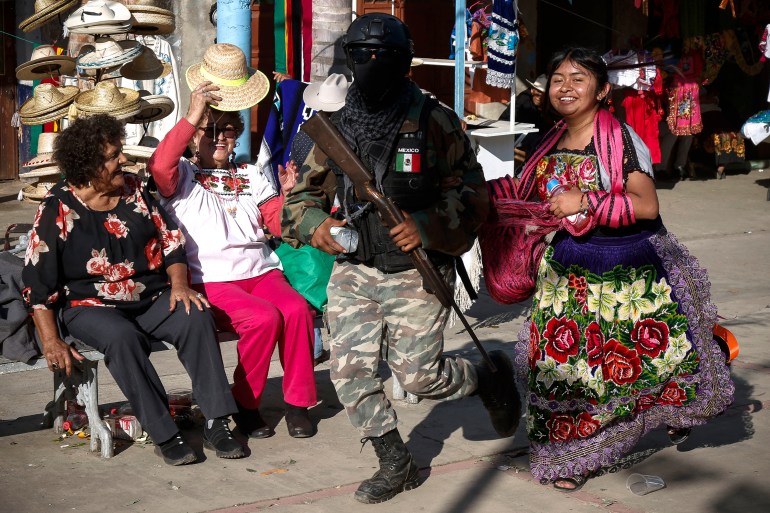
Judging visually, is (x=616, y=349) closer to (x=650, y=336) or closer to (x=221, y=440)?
(x=650, y=336)

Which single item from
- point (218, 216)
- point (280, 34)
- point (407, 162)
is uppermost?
point (280, 34)

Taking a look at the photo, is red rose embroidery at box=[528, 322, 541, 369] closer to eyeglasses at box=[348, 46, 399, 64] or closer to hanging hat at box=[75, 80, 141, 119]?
eyeglasses at box=[348, 46, 399, 64]

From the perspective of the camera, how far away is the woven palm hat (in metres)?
6.90

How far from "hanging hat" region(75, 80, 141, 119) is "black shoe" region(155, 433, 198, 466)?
2599mm

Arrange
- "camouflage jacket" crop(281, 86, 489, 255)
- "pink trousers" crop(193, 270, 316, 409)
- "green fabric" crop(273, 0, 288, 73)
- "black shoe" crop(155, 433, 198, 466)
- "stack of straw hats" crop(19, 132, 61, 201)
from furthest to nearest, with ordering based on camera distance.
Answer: "green fabric" crop(273, 0, 288, 73) < "stack of straw hats" crop(19, 132, 61, 201) < "pink trousers" crop(193, 270, 316, 409) < "black shoe" crop(155, 433, 198, 466) < "camouflage jacket" crop(281, 86, 489, 255)

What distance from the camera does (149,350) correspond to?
497 centimetres

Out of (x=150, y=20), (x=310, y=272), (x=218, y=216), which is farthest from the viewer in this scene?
(x=150, y=20)

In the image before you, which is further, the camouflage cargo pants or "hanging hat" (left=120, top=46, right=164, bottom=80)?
"hanging hat" (left=120, top=46, right=164, bottom=80)

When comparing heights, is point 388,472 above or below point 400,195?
below

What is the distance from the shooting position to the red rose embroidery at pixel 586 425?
456cm

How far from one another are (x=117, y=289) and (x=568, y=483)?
84.8 inches

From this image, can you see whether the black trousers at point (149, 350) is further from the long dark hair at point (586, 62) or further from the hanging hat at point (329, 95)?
the long dark hair at point (586, 62)

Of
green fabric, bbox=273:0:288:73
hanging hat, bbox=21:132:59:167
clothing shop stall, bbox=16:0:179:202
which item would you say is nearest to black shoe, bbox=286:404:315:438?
clothing shop stall, bbox=16:0:179:202

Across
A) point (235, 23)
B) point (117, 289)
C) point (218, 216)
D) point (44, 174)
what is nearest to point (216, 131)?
point (218, 216)
